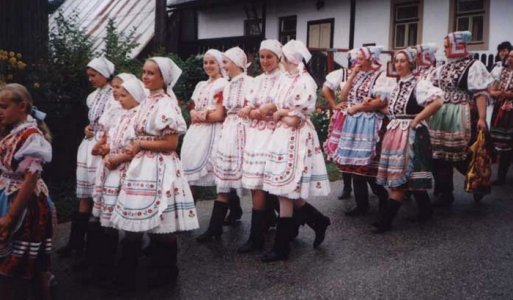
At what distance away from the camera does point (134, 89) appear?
175 inches

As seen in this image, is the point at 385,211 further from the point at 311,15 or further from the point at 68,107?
the point at 311,15

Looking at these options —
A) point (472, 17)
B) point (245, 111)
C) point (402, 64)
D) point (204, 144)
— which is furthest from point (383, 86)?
point (472, 17)

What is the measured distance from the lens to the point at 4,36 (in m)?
8.00

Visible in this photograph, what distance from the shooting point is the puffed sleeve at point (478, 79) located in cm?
675

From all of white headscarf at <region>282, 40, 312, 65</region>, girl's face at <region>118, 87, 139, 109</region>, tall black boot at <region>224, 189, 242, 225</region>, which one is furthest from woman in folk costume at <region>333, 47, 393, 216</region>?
girl's face at <region>118, 87, 139, 109</region>

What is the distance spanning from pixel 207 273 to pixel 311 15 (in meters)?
14.8

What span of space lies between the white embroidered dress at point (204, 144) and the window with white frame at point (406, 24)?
10856mm

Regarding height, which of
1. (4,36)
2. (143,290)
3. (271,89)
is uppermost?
(4,36)

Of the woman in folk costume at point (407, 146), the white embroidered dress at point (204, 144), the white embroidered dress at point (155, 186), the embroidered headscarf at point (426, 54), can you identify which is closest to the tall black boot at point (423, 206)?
the woman in folk costume at point (407, 146)

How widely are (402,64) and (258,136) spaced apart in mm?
1878

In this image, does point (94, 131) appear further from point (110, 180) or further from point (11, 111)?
point (11, 111)

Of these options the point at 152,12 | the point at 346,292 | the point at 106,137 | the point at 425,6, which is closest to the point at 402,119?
the point at 346,292

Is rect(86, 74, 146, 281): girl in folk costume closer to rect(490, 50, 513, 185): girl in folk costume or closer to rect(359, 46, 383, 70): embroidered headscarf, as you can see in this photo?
rect(359, 46, 383, 70): embroidered headscarf

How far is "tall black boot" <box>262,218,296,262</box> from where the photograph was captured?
5020 mm
